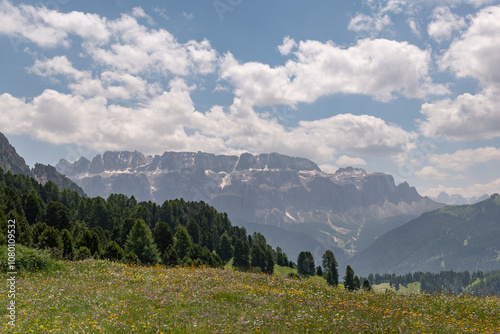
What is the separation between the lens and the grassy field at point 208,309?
12047mm

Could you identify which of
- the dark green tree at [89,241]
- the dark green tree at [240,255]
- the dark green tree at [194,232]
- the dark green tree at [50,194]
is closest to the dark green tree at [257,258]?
the dark green tree at [240,255]

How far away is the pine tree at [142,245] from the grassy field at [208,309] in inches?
1864

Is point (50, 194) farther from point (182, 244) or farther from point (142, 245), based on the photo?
point (142, 245)

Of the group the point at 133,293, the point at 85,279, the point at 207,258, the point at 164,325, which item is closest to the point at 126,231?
the point at 207,258

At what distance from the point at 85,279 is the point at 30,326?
10.4 meters

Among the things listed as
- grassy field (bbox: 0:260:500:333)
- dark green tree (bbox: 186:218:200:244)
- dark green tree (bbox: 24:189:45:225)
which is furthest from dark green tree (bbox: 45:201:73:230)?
grassy field (bbox: 0:260:500:333)

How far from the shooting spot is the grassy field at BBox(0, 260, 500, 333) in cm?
1205

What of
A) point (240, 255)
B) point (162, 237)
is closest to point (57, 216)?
point (162, 237)

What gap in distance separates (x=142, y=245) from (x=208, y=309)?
194 feet

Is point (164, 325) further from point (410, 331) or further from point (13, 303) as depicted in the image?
point (410, 331)

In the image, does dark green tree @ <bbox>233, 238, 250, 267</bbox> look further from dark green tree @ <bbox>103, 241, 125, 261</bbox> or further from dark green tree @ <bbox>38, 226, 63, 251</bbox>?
dark green tree @ <bbox>38, 226, 63, 251</bbox>

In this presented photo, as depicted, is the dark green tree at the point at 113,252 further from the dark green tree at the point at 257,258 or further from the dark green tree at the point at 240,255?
the dark green tree at the point at 257,258

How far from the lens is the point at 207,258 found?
8012cm

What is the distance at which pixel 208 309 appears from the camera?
14594 millimetres
